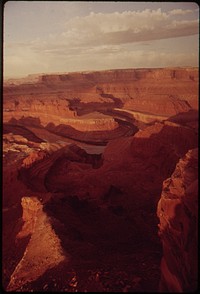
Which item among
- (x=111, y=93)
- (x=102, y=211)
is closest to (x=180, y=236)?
(x=102, y=211)

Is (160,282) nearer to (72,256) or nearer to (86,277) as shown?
(86,277)

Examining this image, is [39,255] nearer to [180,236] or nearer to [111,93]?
[180,236]

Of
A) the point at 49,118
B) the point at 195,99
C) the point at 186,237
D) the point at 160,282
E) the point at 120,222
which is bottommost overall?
the point at 120,222

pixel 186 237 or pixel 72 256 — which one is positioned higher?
pixel 186 237

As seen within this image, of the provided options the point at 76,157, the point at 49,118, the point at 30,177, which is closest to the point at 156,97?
the point at 49,118

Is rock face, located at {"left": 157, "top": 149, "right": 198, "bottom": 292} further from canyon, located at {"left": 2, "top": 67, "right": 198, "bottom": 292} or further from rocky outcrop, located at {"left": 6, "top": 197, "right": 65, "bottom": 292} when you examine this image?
rocky outcrop, located at {"left": 6, "top": 197, "right": 65, "bottom": 292}

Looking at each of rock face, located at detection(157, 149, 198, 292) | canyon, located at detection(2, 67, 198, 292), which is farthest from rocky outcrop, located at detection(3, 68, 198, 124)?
rock face, located at detection(157, 149, 198, 292)

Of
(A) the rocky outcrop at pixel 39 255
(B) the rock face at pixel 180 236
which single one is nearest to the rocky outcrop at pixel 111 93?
(A) the rocky outcrop at pixel 39 255

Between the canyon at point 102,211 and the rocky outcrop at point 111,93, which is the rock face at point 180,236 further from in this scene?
the rocky outcrop at point 111,93

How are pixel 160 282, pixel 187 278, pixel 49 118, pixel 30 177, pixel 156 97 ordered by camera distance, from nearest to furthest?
pixel 187 278 → pixel 160 282 → pixel 30 177 → pixel 49 118 → pixel 156 97
